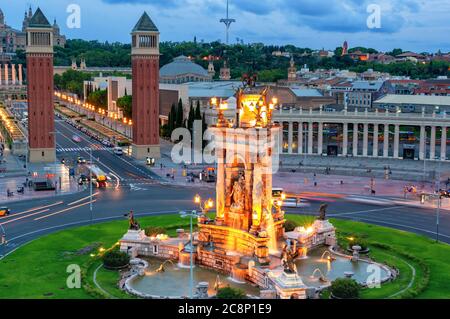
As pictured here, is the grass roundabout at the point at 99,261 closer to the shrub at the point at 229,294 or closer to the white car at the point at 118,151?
the shrub at the point at 229,294

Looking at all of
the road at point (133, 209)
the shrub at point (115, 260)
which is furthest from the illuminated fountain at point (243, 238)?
the road at point (133, 209)

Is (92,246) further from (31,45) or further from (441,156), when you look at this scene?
(441,156)

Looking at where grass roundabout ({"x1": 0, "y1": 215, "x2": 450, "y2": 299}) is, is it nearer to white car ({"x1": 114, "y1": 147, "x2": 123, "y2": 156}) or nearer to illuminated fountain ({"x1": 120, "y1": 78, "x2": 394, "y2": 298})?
illuminated fountain ({"x1": 120, "y1": 78, "x2": 394, "y2": 298})

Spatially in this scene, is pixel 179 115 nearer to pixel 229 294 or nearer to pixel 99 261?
pixel 99 261

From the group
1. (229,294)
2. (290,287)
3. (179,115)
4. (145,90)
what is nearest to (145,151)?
(145,90)

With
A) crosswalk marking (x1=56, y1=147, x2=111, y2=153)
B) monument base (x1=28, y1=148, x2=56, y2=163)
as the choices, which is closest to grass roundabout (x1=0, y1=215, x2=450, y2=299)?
monument base (x1=28, y1=148, x2=56, y2=163)
